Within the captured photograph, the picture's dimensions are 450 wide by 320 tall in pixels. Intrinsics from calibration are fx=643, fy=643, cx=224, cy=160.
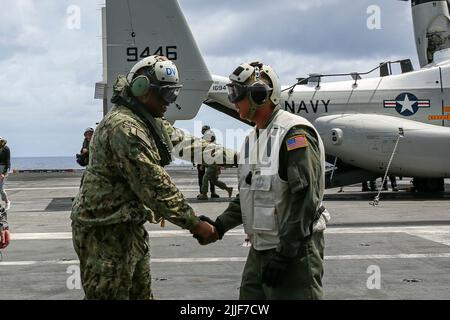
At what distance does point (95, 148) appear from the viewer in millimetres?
4027

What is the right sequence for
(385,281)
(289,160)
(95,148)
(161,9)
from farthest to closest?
1. (161,9)
2. (385,281)
3. (95,148)
4. (289,160)

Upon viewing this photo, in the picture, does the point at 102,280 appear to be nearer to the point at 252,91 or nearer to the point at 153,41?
the point at 252,91

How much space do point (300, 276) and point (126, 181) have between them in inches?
47.4

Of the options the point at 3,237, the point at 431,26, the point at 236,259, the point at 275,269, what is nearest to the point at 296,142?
the point at 275,269

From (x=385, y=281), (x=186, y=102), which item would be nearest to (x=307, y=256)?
(x=385, y=281)

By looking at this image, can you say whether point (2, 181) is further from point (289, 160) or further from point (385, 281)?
point (289, 160)

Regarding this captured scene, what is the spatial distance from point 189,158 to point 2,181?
39.8ft

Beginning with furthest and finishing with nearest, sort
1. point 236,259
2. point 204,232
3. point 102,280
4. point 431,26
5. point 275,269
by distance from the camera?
point 431,26 → point 236,259 → point 204,232 → point 102,280 → point 275,269

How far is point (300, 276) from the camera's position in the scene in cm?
376

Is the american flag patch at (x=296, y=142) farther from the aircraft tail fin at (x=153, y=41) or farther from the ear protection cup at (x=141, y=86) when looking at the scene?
the aircraft tail fin at (x=153, y=41)

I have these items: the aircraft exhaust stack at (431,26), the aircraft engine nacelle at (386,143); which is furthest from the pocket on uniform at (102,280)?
the aircraft exhaust stack at (431,26)

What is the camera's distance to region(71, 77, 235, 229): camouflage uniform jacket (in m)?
3.83

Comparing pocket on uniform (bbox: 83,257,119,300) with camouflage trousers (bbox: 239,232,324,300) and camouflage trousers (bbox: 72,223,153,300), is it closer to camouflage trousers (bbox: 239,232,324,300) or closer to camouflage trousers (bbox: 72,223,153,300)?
camouflage trousers (bbox: 72,223,153,300)

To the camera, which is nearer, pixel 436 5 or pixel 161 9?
pixel 161 9
